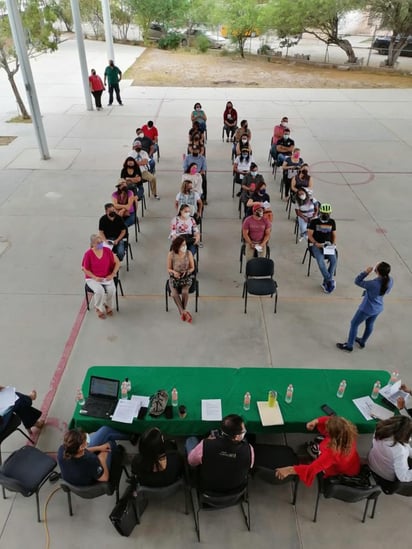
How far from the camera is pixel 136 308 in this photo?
6.99 metres

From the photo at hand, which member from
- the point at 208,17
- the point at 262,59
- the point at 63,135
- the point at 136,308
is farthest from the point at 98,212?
the point at 208,17

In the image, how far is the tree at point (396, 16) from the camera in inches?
971

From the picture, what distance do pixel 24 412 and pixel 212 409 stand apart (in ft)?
6.89

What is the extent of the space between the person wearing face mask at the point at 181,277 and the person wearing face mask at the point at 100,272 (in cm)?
86

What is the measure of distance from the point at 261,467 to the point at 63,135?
13.6 metres

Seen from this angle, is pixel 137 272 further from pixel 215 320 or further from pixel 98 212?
pixel 98 212

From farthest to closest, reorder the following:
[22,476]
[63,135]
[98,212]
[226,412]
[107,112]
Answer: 1. [107,112]
2. [63,135]
3. [98,212]
4. [226,412]
5. [22,476]

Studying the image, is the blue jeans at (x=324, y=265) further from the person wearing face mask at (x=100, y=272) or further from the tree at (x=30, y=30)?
the tree at (x=30, y=30)

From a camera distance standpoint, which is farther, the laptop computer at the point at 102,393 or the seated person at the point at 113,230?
the seated person at the point at 113,230

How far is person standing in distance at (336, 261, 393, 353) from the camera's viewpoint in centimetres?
554

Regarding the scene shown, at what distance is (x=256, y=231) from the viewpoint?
24.8 ft

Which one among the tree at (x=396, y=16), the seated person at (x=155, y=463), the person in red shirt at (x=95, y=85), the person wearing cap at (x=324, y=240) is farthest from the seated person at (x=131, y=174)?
the tree at (x=396, y=16)

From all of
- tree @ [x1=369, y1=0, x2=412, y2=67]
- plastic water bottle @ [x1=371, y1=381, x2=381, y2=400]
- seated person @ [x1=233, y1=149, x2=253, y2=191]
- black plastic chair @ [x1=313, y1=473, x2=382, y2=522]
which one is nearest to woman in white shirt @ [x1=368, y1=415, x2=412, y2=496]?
black plastic chair @ [x1=313, y1=473, x2=382, y2=522]

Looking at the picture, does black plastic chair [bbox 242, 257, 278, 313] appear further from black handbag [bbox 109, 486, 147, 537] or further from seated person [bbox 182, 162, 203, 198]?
black handbag [bbox 109, 486, 147, 537]
